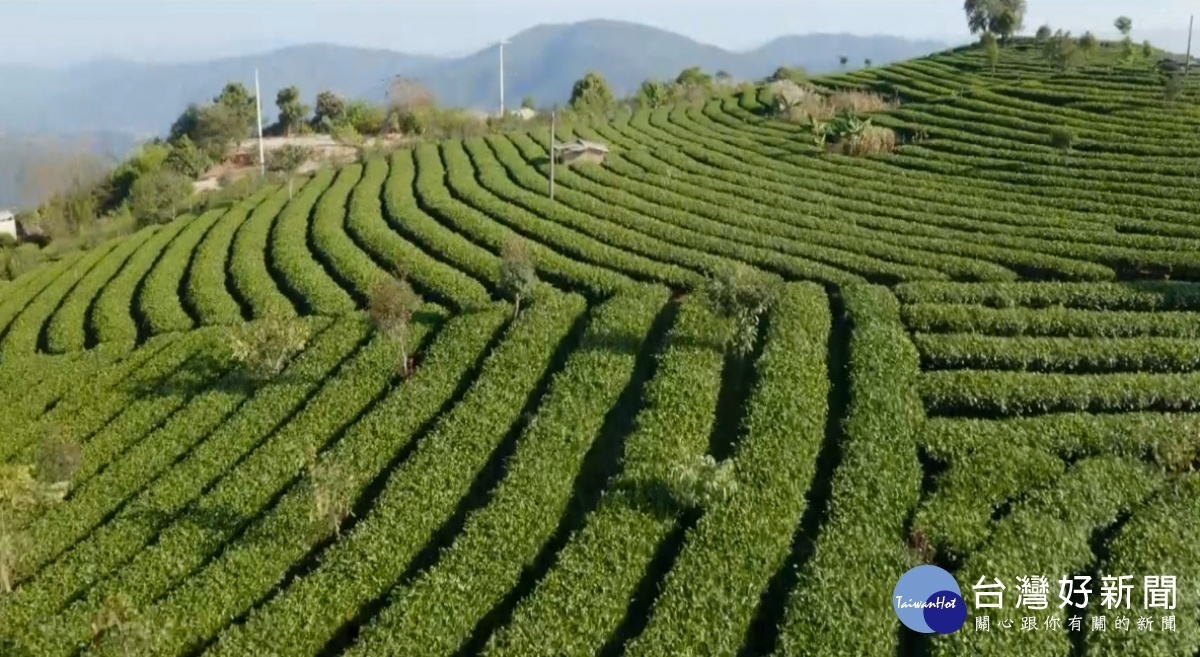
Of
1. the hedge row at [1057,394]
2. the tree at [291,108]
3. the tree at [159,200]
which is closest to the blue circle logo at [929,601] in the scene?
the hedge row at [1057,394]

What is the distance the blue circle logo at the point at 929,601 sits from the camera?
48.3 feet

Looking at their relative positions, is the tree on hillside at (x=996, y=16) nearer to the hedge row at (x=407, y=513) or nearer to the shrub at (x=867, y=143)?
the shrub at (x=867, y=143)

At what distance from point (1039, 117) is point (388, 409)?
4612 centimetres

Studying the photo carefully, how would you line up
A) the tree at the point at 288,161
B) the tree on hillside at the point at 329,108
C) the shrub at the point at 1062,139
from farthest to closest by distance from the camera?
1. the tree on hillside at the point at 329,108
2. the tree at the point at 288,161
3. the shrub at the point at 1062,139

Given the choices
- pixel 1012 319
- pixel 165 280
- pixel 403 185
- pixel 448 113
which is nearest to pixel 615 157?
pixel 403 185

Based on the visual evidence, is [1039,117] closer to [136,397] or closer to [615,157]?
[615,157]

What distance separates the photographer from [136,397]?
1011 inches

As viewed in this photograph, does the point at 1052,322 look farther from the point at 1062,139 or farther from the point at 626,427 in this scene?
the point at 1062,139

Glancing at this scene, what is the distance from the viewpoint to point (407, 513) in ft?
60.0

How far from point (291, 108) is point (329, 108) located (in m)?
3.62

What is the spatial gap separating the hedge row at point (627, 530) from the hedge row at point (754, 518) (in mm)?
802

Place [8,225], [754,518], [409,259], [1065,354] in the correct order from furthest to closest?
1. [8,225]
2. [409,259]
3. [1065,354]
4. [754,518]

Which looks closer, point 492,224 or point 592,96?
point 492,224

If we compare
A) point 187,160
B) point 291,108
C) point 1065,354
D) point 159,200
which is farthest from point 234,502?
point 291,108
